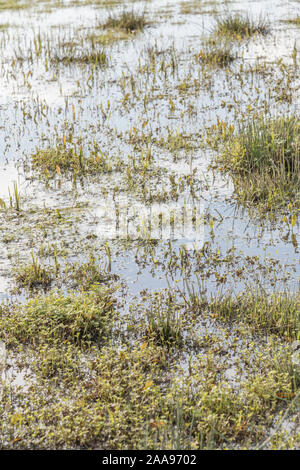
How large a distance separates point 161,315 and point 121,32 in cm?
1030

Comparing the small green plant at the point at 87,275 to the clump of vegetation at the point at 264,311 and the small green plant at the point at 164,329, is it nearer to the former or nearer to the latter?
the small green plant at the point at 164,329

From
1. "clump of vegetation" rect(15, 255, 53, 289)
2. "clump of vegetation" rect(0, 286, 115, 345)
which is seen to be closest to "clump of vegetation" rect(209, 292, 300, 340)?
"clump of vegetation" rect(0, 286, 115, 345)

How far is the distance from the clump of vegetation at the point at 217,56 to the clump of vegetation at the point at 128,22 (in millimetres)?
3058

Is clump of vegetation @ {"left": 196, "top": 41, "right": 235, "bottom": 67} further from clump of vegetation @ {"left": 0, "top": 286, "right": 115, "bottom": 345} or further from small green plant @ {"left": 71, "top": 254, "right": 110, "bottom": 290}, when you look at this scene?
clump of vegetation @ {"left": 0, "top": 286, "right": 115, "bottom": 345}

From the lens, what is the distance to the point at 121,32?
1302 centimetres

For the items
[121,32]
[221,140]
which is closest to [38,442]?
[221,140]

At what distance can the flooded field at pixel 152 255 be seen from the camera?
339 cm

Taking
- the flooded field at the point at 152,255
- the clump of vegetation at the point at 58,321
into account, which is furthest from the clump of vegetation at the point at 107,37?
the clump of vegetation at the point at 58,321

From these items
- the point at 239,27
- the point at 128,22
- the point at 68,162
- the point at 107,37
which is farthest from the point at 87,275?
the point at 128,22

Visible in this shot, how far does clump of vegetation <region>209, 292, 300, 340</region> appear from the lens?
400cm

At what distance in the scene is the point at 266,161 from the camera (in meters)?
6.25

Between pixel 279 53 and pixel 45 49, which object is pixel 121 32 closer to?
pixel 45 49

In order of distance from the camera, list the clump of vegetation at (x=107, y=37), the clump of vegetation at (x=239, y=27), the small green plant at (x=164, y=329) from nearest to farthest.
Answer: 1. the small green plant at (x=164, y=329)
2. the clump of vegetation at (x=239, y=27)
3. the clump of vegetation at (x=107, y=37)
